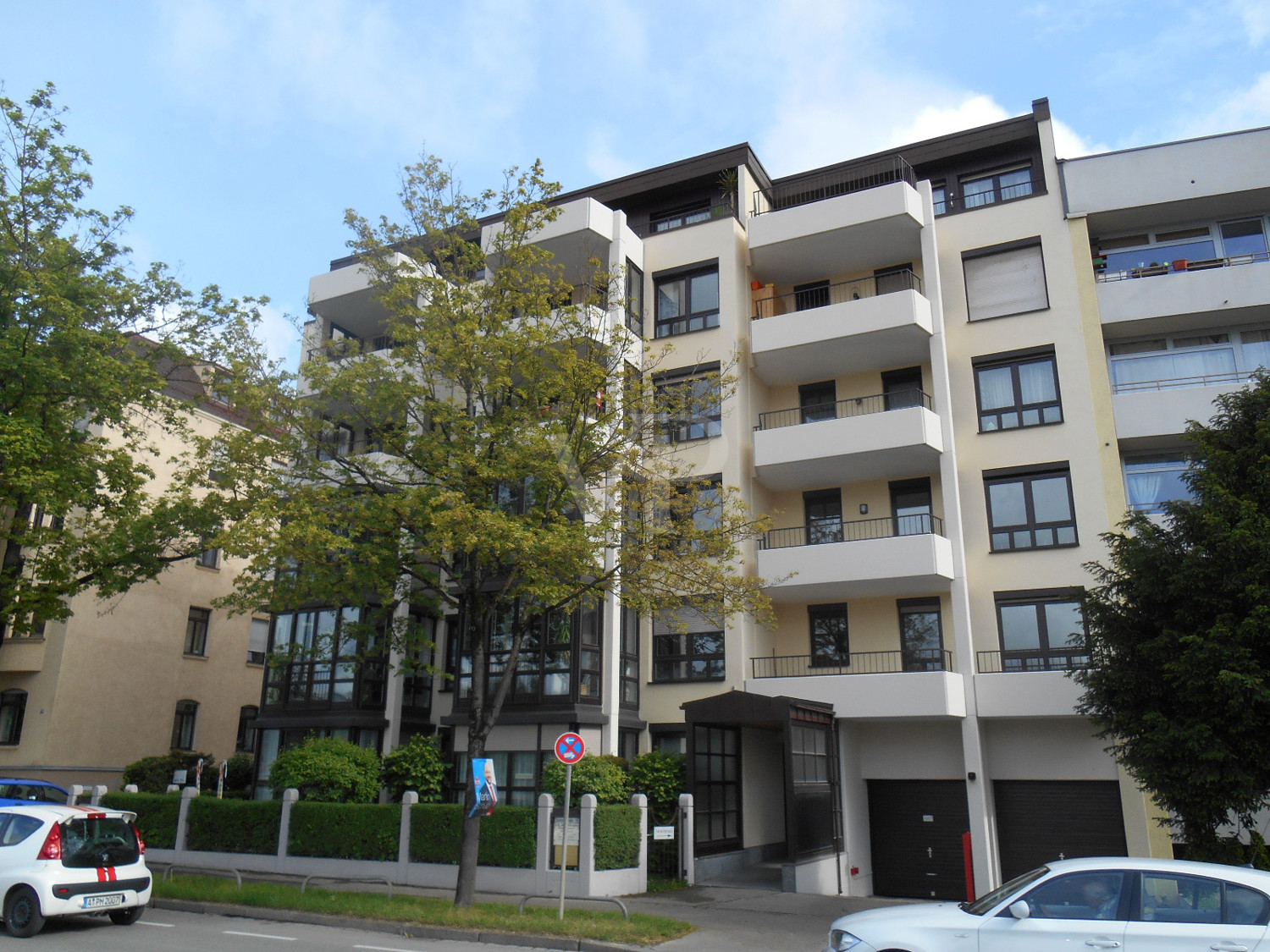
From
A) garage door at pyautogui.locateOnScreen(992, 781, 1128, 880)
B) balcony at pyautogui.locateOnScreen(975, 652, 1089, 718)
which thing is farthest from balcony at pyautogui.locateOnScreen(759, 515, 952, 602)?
garage door at pyautogui.locateOnScreen(992, 781, 1128, 880)

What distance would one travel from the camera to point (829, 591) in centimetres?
2341

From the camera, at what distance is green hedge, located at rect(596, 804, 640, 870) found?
56.8 feet

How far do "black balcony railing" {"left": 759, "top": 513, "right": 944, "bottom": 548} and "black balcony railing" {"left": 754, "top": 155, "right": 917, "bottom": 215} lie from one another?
8.78 m

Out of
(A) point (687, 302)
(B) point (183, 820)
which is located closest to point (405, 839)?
(B) point (183, 820)

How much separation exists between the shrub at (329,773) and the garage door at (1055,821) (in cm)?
1397

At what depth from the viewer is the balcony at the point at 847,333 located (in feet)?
77.4

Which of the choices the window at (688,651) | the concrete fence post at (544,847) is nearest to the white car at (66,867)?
the concrete fence post at (544,847)

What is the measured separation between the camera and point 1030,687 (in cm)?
2067

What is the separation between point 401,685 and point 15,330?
40.9ft

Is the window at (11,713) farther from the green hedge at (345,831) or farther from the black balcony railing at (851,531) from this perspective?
the black balcony railing at (851,531)

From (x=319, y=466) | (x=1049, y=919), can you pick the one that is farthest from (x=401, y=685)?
(x=1049, y=919)

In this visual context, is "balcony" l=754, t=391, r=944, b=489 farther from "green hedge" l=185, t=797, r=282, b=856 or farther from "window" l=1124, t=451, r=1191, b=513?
"green hedge" l=185, t=797, r=282, b=856

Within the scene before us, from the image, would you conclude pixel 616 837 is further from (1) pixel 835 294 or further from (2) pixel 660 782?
(1) pixel 835 294

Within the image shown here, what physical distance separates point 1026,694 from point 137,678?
26.4m
